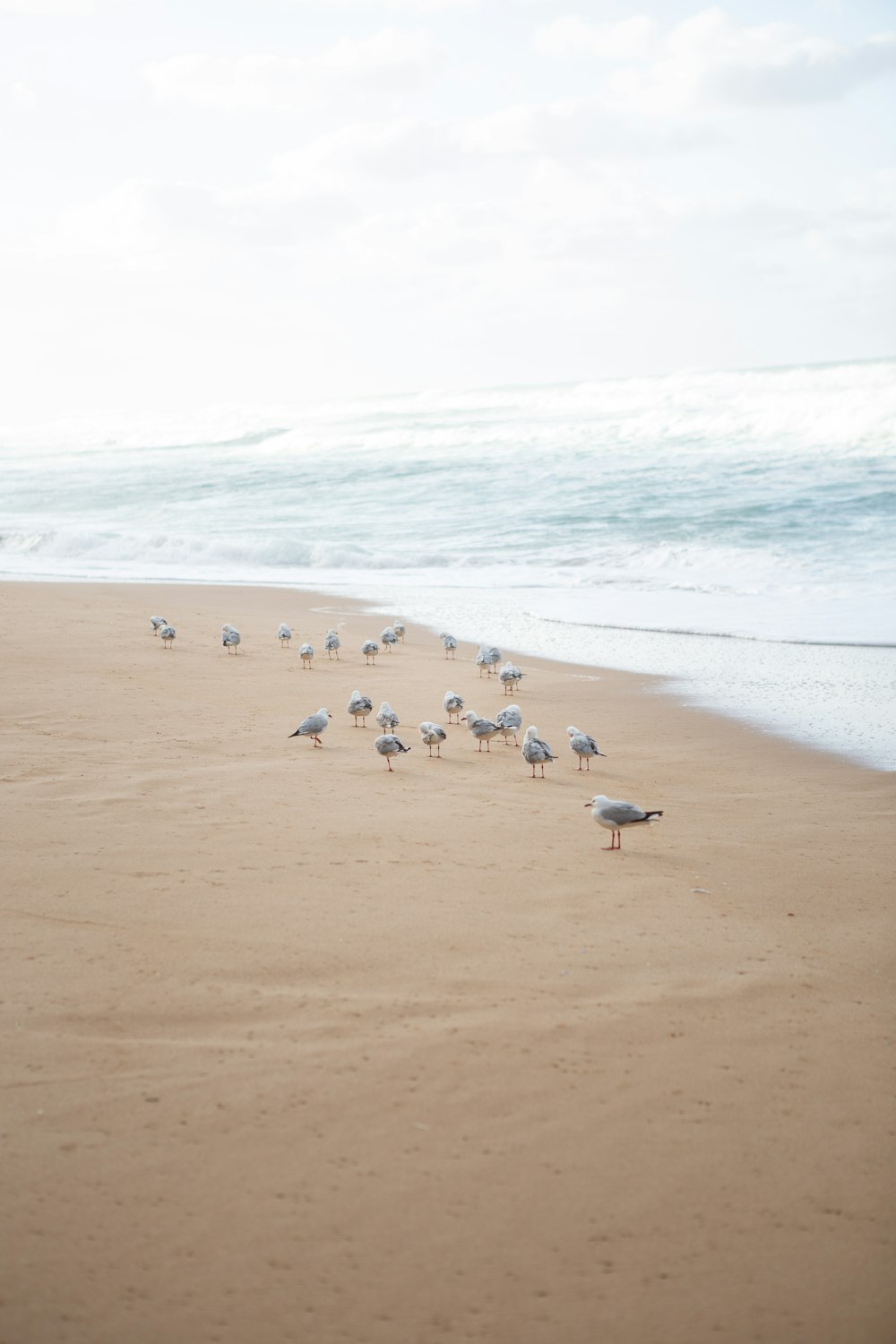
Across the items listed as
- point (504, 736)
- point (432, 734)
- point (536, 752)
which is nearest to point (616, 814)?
point (536, 752)

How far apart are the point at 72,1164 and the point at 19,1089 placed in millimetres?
453

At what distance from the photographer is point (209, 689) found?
1084 centimetres

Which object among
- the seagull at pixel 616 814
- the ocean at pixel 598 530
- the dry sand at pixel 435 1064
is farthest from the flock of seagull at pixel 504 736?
the ocean at pixel 598 530

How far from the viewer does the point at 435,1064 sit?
151 inches

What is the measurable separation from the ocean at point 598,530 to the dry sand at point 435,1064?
145 inches

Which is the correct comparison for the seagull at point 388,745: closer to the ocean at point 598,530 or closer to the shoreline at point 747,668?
the ocean at point 598,530

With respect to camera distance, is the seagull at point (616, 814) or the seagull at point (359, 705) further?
the seagull at point (359, 705)

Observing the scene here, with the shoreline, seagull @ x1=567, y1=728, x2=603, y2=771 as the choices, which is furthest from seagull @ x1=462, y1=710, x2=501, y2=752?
the shoreline

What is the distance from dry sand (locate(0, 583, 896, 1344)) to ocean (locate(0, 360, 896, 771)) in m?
3.69

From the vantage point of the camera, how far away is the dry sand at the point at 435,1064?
9.57ft

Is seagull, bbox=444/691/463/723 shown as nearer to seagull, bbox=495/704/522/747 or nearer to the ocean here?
seagull, bbox=495/704/522/747

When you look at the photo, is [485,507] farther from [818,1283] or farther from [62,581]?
[818,1283]

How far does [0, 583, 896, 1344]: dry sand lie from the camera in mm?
2918

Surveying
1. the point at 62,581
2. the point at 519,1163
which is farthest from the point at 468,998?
the point at 62,581
